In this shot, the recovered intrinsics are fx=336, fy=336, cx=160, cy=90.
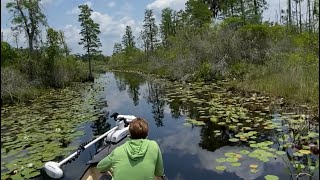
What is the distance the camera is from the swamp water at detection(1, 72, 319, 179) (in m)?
6.72

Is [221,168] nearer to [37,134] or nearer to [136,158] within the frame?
[136,158]

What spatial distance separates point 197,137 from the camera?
30.5 feet

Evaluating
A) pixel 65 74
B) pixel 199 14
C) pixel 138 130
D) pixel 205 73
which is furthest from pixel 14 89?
pixel 199 14

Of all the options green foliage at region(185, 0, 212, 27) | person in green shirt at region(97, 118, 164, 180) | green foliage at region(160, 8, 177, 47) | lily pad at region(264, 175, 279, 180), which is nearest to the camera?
person in green shirt at region(97, 118, 164, 180)

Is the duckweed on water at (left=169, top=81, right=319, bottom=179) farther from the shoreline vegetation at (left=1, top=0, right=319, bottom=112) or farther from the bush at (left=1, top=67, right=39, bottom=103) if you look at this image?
the bush at (left=1, top=67, right=39, bottom=103)

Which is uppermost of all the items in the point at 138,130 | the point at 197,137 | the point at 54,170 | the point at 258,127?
the point at 138,130

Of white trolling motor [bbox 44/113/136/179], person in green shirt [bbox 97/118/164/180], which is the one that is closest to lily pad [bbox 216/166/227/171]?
white trolling motor [bbox 44/113/136/179]

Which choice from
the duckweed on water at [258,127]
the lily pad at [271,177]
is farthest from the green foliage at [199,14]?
the lily pad at [271,177]

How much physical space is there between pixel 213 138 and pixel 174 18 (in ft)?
166

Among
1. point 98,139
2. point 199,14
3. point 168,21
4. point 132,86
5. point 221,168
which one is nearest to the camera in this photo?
point 98,139

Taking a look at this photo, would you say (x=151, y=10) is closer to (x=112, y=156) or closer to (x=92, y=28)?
(x=92, y=28)

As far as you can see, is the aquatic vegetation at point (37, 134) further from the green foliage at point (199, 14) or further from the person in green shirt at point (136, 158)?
the green foliage at point (199, 14)

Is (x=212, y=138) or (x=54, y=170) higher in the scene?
(x=54, y=170)

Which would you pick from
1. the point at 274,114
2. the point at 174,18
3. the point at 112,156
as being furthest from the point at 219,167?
the point at 174,18
